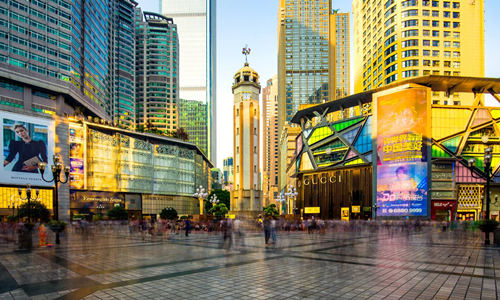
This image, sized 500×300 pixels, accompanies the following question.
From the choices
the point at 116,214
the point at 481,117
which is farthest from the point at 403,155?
the point at 116,214

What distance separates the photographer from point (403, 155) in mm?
51125

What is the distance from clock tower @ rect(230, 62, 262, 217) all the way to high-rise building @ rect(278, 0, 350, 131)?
92.1 metres

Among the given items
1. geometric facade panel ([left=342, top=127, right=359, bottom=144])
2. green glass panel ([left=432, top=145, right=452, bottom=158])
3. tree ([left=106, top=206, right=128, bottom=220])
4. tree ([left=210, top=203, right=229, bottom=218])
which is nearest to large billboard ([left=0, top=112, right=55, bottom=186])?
tree ([left=106, top=206, right=128, bottom=220])

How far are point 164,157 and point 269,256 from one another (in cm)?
6758

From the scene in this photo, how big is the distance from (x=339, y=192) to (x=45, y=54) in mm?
57162

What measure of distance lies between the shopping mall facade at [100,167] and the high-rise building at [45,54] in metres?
4.57

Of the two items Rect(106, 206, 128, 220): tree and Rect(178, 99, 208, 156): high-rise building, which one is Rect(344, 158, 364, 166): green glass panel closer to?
Rect(106, 206, 128, 220): tree

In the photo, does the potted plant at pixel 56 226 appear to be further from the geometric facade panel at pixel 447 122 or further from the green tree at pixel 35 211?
the geometric facade panel at pixel 447 122

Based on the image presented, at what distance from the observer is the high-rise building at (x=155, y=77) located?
6068 inches

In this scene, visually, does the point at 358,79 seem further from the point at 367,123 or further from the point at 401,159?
the point at 401,159

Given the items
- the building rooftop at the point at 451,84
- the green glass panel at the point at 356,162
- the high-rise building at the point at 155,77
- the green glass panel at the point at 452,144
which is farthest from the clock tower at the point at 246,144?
the high-rise building at the point at 155,77

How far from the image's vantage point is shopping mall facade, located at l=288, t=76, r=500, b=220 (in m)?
50.6

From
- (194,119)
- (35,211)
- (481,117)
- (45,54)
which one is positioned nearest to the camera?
(35,211)

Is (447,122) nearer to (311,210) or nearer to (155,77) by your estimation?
(311,210)
